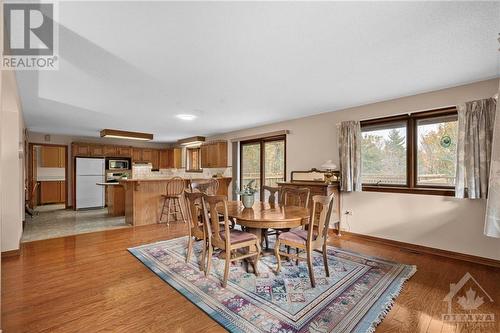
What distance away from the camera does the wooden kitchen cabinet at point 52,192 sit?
309 inches

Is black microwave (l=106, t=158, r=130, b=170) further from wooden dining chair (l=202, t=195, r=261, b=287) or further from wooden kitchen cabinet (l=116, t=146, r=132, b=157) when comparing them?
wooden dining chair (l=202, t=195, r=261, b=287)

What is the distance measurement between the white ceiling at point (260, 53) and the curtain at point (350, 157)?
458 mm

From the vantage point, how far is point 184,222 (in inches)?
211

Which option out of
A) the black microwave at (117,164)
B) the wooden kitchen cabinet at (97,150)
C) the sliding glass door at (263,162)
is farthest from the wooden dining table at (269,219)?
the wooden kitchen cabinet at (97,150)

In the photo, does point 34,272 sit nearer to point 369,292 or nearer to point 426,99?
point 369,292

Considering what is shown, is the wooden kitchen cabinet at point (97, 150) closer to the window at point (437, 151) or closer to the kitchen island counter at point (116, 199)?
the kitchen island counter at point (116, 199)

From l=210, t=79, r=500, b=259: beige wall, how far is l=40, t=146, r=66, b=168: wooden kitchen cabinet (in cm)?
837

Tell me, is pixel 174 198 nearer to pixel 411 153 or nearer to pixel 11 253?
pixel 11 253

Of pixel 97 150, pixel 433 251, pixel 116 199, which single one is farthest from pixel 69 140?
pixel 433 251

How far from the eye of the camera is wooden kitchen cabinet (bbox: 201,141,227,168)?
22.9ft

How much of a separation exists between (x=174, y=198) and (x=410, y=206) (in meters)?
4.55

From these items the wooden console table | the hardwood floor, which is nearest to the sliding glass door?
the wooden console table

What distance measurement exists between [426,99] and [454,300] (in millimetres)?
2650

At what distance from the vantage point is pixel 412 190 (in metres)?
3.58
